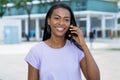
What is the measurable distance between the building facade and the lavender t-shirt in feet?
160

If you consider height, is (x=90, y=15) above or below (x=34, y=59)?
below

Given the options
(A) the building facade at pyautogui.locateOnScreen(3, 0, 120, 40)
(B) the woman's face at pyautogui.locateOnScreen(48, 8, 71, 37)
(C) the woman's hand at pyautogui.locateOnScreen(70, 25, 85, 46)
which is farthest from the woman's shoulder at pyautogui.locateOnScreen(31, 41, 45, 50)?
(A) the building facade at pyautogui.locateOnScreen(3, 0, 120, 40)

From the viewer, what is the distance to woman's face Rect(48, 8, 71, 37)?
8.63 feet

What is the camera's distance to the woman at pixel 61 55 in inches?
99.6

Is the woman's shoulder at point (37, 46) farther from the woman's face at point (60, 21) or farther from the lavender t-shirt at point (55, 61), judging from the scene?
the woman's face at point (60, 21)

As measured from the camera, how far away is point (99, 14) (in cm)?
5609

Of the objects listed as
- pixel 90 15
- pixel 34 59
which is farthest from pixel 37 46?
pixel 90 15

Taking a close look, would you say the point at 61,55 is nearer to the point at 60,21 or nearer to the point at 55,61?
the point at 55,61

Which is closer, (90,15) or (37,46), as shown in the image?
(37,46)

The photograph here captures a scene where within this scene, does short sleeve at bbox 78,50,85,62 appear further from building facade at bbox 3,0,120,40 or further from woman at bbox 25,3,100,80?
building facade at bbox 3,0,120,40

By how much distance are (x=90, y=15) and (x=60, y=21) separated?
53.6 meters

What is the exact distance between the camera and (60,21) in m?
2.62

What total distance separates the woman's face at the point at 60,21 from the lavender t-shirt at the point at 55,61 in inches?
4.9

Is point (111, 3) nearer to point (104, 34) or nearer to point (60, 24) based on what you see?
point (104, 34)
